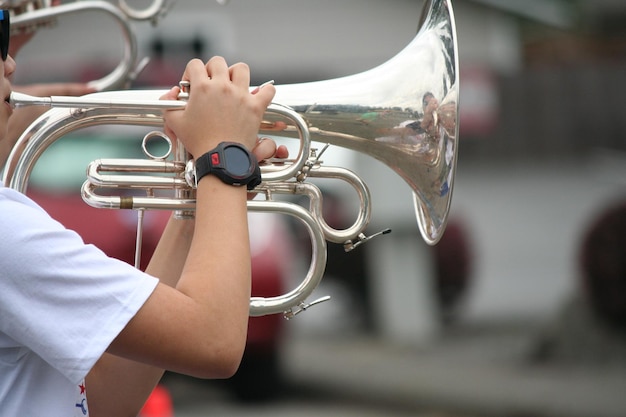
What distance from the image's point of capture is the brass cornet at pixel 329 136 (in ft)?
6.98

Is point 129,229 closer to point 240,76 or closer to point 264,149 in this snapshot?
point 264,149

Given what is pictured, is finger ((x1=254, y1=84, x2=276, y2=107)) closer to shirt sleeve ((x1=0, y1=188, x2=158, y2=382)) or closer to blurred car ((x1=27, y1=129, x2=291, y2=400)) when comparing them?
shirt sleeve ((x1=0, y1=188, x2=158, y2=382))

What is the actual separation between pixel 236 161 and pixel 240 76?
177mm

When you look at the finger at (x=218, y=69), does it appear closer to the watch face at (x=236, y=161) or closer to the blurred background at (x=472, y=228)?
the watch face at (x=236, y=161)

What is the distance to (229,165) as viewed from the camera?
1778 millimetres

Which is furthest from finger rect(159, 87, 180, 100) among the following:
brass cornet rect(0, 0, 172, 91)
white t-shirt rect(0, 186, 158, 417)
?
brass cornet rect(0, 0, 172, 91)

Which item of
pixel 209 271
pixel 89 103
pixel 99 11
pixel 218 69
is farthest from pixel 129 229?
pixel 209 271

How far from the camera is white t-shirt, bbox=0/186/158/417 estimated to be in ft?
5.30

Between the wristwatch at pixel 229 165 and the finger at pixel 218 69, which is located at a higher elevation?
the finger at pixel 218 69

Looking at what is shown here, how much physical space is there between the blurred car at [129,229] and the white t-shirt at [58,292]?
371 cm

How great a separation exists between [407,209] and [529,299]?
190 centimetres

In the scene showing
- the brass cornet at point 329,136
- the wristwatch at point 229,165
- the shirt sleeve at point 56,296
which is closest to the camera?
the shirt sleeve at point 56,296

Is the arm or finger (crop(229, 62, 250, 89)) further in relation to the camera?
finger (crop(229, 62, 250, 89))

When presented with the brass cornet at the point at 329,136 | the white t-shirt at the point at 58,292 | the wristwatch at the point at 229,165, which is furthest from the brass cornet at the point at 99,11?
the white t-shirt at the point at 58,292
